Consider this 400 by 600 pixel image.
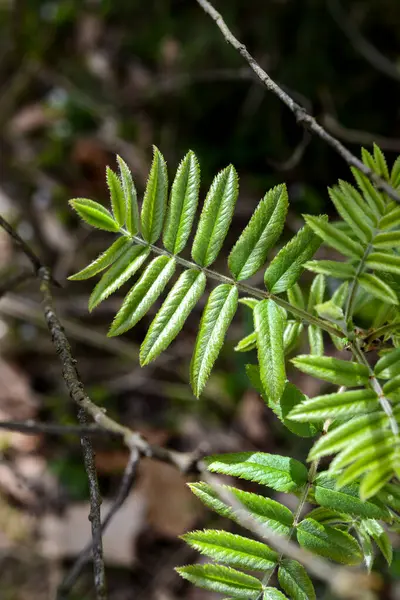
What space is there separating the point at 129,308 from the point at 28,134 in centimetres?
354

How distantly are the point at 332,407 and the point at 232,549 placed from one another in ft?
1.23

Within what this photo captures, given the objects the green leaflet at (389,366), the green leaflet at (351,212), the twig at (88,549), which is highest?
the green leaflet at (351,212)

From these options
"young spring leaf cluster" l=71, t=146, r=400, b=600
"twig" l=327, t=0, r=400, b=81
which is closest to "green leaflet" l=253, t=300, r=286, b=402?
"young spring leaf cluster" l=71, t=146, r=400, b=600

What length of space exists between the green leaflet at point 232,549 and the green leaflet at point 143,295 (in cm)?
44

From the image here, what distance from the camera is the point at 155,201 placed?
51.6 inches

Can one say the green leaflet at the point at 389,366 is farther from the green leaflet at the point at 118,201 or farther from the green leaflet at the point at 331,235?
the green leaflet at the point at 118,201

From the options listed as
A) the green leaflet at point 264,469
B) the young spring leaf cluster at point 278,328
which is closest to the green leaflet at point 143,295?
the young spring leaf cluster at point 278,328

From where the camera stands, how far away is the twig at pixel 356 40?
9.95ft

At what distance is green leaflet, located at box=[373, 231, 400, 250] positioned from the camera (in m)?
1.15

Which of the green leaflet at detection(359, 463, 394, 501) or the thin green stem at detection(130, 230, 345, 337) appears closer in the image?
the green leaflet at detection(359, 463, 394, 501)

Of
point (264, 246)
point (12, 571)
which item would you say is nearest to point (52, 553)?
point (12, 571)

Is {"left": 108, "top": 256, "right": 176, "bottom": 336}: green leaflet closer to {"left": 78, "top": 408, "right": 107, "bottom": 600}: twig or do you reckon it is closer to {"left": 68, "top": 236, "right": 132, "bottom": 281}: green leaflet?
{"left": 68, "top": 236, "right": 132, "bottom": 281}: green leaflet

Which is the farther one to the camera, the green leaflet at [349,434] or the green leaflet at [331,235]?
the green leaflet at [331,235]

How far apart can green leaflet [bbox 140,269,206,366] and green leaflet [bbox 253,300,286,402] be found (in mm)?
141
